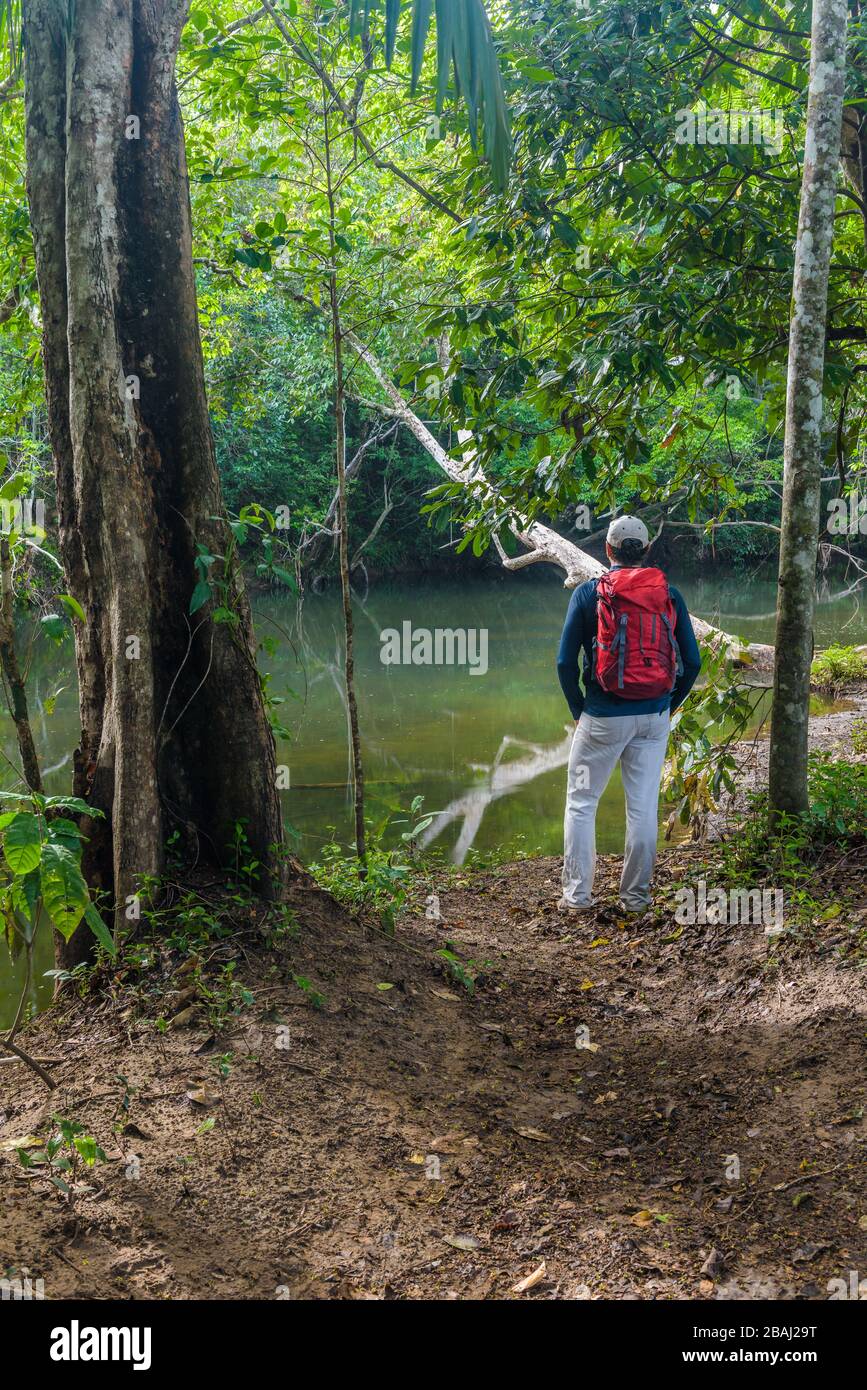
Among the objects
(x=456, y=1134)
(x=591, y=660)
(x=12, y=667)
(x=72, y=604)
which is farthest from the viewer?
(x=591, y=660)

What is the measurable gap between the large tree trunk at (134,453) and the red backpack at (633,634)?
1.70 m

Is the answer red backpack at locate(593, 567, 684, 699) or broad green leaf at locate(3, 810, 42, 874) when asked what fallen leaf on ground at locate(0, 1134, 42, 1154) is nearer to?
broad green leaf at locate(3, 810, 42, 874)

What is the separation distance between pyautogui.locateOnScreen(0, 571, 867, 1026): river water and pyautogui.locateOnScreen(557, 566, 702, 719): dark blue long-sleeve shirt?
1.38m

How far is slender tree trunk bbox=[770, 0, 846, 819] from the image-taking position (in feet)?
15.5

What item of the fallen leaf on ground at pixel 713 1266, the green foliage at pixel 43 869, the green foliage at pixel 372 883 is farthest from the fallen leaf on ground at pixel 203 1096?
the green foliage at pixel 372 883

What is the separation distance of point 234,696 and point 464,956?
1667mm

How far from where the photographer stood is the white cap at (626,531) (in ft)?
16.7

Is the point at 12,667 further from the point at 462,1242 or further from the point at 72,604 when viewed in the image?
the point at 462,1242

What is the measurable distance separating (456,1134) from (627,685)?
239 centimetres

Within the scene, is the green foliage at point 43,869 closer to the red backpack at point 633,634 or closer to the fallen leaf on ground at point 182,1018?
the fallen leaf on ground at point 182,1018

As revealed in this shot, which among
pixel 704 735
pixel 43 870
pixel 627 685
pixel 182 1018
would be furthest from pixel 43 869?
pixel 704 735

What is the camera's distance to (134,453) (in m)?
4.02
